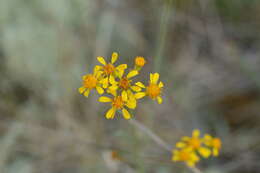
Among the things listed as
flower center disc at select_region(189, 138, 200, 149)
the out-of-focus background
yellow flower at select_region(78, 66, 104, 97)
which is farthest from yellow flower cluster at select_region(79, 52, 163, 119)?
the out-of-focus background

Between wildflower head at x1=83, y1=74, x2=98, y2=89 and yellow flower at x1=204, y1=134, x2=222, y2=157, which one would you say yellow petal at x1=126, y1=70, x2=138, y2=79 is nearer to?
wildflower head at x1=83, y1=74, x2=98, y2=89

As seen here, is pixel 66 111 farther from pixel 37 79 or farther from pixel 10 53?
pixel 10 53

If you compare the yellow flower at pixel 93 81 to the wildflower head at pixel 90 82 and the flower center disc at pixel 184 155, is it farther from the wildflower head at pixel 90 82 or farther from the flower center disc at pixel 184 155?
the flower center disc at pixel 184 155

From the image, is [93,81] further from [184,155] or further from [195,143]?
[195,143]

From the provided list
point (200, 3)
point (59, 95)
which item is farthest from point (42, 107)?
point (200, 3)

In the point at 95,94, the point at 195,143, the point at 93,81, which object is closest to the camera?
the point at 93,81

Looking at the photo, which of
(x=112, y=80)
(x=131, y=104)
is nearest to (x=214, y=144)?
(x=131, y=104)

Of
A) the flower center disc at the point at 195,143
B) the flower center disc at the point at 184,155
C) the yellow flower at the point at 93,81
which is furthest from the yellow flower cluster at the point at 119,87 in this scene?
the flower center disc at the point at 195,143

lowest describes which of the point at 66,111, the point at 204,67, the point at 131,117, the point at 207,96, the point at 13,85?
the point at 131,117

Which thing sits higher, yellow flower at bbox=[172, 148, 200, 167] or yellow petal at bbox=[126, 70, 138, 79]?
yellow petal at bbox=[126, 70, 138, 79]
